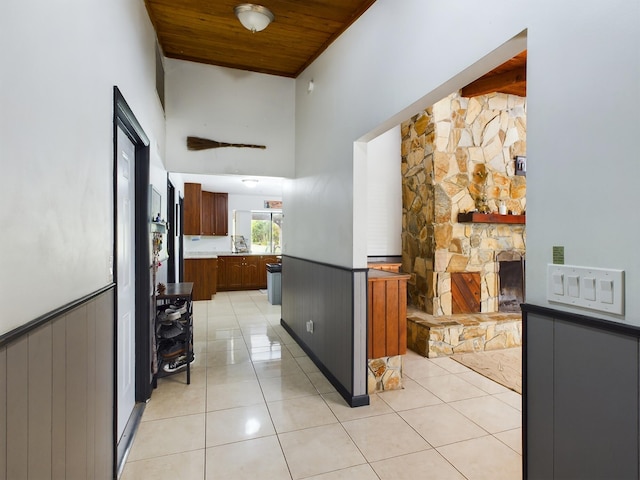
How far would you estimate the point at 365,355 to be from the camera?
2.75 metres

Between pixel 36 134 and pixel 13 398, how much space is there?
0.72m

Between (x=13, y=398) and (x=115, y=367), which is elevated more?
(x=13, y=398)

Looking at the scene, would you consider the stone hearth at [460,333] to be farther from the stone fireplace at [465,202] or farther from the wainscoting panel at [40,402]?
the wainscoting panel at [40,402]

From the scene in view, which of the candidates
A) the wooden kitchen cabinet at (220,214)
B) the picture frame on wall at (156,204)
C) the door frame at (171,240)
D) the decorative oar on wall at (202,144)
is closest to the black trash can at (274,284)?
the door frame at (171,240)

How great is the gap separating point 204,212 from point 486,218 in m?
6.01

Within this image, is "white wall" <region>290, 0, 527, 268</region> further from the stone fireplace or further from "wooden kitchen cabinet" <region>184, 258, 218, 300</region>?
"wooden kitchen cabinet" <region>184, 258, 218, 300</region>

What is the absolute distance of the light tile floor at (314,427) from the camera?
6.45 ft

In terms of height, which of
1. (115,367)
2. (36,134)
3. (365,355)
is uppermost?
(36,134)

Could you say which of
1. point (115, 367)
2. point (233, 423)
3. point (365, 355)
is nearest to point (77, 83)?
point (115, 367)

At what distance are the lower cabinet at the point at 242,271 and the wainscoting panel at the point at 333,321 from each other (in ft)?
13.0

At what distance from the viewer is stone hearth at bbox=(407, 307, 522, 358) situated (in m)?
3.90

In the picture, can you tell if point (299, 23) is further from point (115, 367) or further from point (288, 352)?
point (288, 352)

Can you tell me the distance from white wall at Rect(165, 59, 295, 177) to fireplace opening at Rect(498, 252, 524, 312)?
10.2 feet

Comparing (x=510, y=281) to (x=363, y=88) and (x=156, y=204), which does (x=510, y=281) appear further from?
(x=156, y=204)
